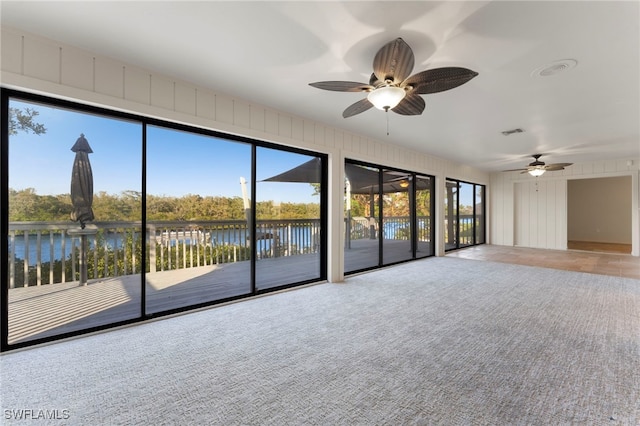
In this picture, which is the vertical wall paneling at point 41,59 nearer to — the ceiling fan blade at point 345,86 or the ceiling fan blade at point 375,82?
the ceiling fan blade at point 345,86

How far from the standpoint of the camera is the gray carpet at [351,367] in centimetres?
166

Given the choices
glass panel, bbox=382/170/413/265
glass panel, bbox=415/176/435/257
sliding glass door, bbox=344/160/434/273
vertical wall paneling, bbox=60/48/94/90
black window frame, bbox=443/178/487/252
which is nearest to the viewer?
vertical wall paneling, bbox=60/48/94/90

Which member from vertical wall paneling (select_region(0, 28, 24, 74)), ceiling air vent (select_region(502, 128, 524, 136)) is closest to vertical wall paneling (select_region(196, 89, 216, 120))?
vertical wall paneling (select_region(0, 28, 24, 74))

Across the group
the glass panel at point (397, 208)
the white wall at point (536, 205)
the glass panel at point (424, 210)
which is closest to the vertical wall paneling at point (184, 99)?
the glass panel at point (397, 208)

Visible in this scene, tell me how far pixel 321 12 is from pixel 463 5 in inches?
37.6

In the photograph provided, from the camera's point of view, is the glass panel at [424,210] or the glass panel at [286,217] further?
the glass panel at [424,210]

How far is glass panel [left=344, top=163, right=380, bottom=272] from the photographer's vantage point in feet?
18.0

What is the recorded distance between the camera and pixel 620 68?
271 cm

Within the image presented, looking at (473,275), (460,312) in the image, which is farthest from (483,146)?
(460,312)

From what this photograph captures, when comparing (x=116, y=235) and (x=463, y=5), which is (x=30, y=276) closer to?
(x=116, y=235)

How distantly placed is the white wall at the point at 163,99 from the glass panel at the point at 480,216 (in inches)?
241

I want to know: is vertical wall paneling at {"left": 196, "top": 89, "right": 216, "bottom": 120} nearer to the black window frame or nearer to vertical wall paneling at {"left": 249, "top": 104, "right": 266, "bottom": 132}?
vertical wall paneling at {"left": 249, "top": 104, "right": 266, "bottom": 132}

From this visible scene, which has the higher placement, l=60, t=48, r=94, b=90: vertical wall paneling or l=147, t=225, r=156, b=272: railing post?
l=60, t=48, r=94, b=90: vertical wall paneling

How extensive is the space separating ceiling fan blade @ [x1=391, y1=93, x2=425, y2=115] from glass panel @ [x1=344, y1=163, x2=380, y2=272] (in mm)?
2349
